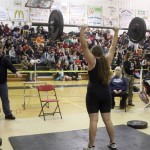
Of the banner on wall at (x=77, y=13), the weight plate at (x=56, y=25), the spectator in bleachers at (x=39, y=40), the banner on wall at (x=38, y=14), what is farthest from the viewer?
the banner on wall at (x=77, y=13)

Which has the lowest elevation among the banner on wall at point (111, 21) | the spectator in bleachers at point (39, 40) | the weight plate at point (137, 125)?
the weight plate at point (137, 125)

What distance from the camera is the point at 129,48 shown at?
15648 mm

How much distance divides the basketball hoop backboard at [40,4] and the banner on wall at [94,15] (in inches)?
87.8

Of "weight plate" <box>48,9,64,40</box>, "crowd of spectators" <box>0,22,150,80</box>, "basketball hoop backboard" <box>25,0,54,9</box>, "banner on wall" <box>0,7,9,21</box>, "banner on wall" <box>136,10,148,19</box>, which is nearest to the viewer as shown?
"weight plate" <box>48,9,64,40</box>

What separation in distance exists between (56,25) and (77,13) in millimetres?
11761

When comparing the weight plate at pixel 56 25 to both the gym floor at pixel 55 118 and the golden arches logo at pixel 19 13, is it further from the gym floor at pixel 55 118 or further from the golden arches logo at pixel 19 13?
the golden arches logo at pixel 19 13

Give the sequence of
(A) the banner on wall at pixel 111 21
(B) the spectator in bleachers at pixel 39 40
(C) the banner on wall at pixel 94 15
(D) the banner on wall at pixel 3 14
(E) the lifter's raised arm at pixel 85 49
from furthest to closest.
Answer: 1. (A) the banner on wall at pixel 111 21
2. (C) the banner on wall at pixel 94 15
3. (D) the banner on wall at pixel 3 14
4. (B) the spectator in bleachers at pixel 39 40
5. (E) the lifter's raised arm at pixel 85 49

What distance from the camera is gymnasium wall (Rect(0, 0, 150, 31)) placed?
14.7m

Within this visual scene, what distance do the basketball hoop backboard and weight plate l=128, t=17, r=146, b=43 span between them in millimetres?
10550

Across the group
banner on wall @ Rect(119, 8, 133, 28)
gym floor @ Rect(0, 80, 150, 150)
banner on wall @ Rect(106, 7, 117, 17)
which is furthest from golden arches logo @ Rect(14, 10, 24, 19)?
gym floor @ Rect(0, 80, 150, 150)

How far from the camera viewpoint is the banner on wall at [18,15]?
48.0 feet

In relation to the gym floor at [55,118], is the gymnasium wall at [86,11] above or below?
above

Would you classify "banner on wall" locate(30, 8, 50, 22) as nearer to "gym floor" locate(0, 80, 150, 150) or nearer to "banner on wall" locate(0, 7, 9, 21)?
"banner on wall" locate(0, 7, 9, 21)

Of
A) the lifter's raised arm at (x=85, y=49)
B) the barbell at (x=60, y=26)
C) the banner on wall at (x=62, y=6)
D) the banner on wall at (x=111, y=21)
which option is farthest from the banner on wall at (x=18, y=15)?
the lifter's raised arm at (x=85, y=49)
